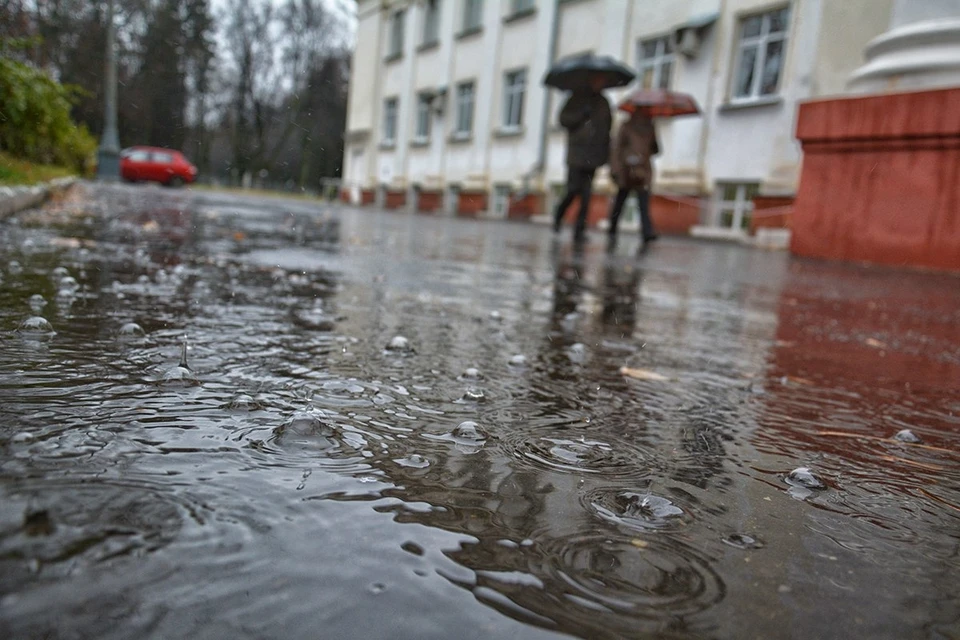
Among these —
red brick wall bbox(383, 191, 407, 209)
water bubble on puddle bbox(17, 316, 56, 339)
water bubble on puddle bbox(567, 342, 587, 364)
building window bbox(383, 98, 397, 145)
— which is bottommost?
water bubble on puddle bbox(567, 342, 587, 364)

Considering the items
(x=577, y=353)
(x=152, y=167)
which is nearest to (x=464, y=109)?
(x=152, y=167)

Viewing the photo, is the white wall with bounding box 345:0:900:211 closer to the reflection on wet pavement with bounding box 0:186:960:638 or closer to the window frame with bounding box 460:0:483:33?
the window frame with bounding box 460:0:483:33

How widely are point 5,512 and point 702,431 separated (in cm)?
117

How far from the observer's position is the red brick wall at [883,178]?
7.01 m

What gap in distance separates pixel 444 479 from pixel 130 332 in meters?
1.18

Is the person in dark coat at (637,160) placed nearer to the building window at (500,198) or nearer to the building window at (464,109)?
the building window at (500,198)

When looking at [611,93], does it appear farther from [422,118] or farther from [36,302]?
[36,302]

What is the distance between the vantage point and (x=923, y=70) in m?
7.43

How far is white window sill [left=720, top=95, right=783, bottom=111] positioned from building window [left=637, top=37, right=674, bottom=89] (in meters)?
2.11

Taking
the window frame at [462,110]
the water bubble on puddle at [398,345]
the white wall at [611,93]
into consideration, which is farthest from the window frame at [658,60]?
the water bubble on puddle at [398,345]

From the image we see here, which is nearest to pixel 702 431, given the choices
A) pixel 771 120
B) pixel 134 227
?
pixel 134 227

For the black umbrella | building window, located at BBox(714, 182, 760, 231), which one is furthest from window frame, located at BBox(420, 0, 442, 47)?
the black umbrella

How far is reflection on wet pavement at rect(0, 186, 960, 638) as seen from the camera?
0.74 meters

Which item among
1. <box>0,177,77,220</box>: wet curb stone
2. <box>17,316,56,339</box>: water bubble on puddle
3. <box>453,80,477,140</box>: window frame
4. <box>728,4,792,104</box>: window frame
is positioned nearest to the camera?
<box>17,316,56,339</box>: water bubble on puddle
